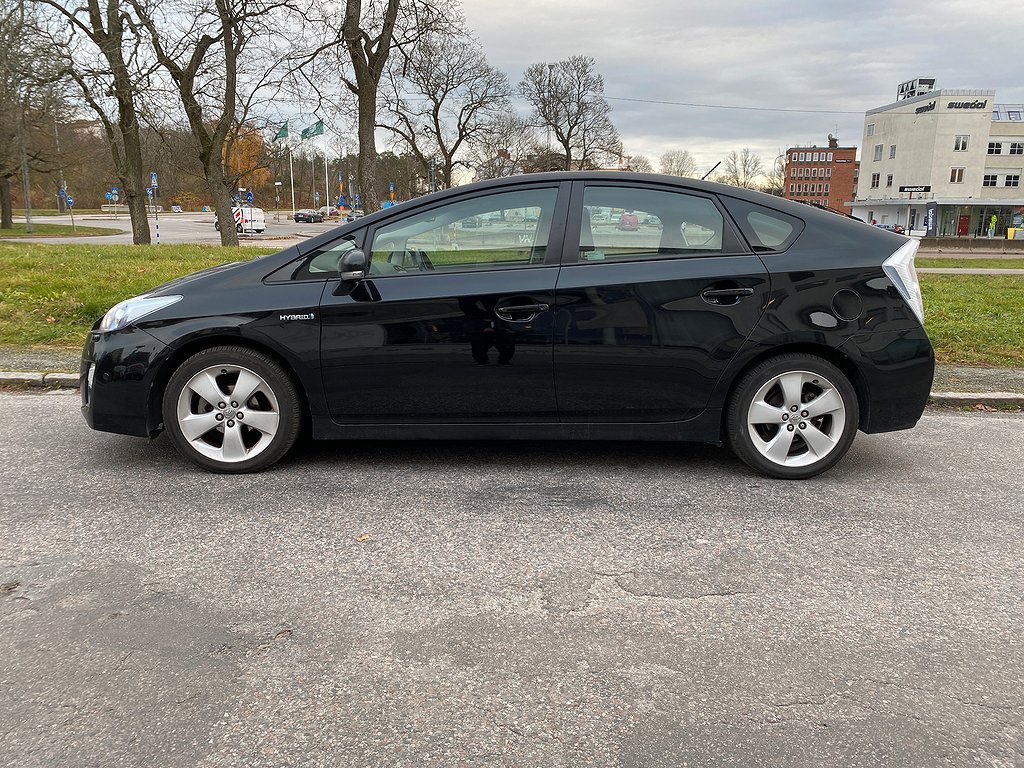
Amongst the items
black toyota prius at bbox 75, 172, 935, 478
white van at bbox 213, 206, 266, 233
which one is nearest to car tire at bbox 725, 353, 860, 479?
black toyota prius at bbox 75, 172, 935, 478

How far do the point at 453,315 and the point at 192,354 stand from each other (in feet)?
4.81

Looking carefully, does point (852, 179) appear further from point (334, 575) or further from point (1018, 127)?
point (334, 575)

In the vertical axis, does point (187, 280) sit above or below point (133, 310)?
above

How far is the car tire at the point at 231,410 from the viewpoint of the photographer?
4.23 metres

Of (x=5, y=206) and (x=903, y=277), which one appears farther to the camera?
(x=5, y=206)

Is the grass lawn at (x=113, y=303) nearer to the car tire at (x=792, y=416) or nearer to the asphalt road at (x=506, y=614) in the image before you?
the asphalt road at (x=506, y=614)

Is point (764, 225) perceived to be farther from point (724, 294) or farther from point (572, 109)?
point (572, 109)

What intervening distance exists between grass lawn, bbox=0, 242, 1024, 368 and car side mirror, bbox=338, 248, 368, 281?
16.2 feet

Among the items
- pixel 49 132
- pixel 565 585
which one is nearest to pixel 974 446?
pixel 565 585

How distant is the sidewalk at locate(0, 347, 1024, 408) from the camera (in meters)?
6.10

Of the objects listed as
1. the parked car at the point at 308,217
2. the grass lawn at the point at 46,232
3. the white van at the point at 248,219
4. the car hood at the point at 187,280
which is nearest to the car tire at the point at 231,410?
the car hood at the point at 187,280

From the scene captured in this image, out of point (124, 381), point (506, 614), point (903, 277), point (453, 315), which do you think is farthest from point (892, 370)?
point (124, 381)

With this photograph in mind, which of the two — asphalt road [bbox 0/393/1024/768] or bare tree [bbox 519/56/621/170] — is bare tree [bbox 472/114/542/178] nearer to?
bare tree [bbox 519/56/621/170]

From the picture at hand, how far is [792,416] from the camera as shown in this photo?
428 cm
